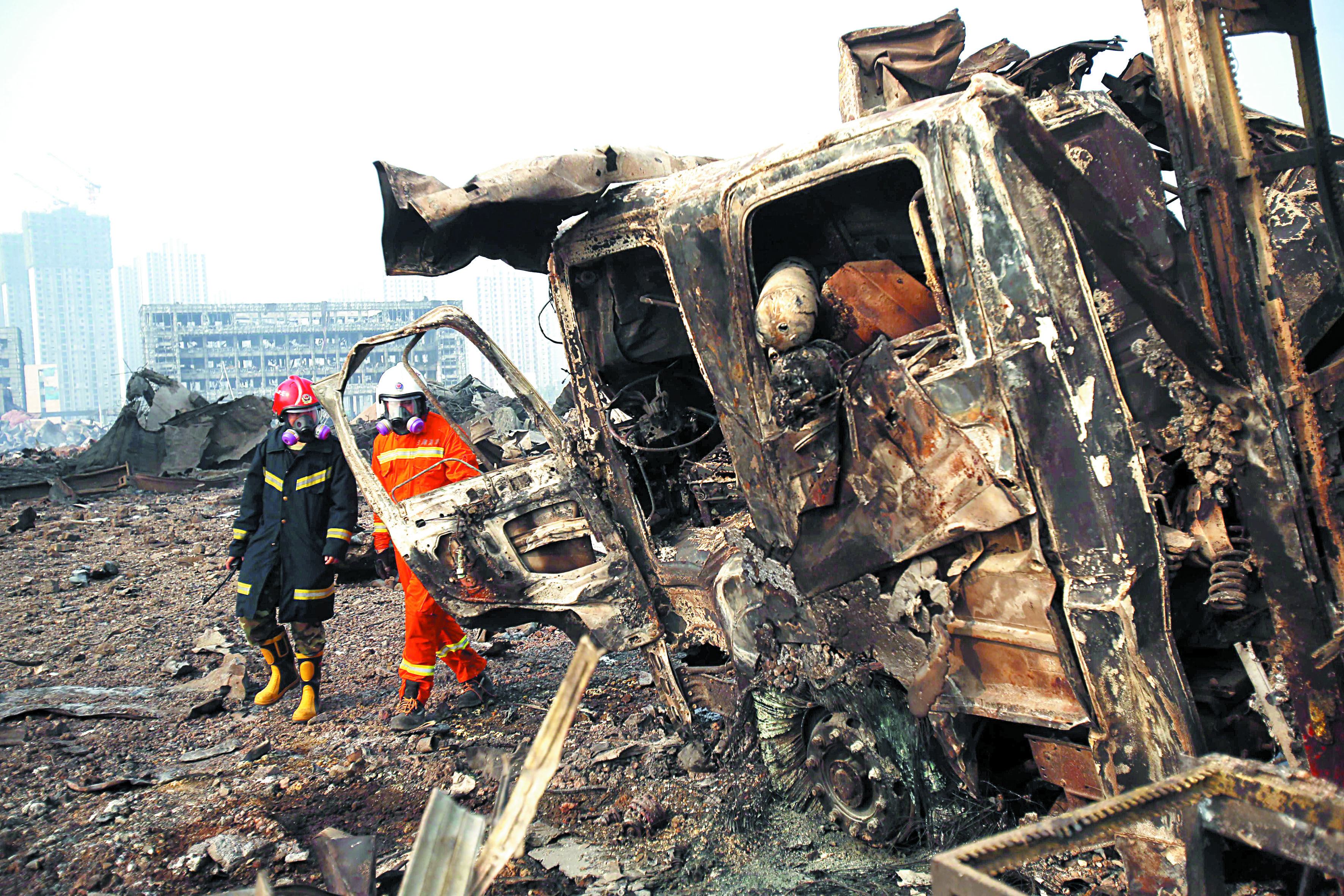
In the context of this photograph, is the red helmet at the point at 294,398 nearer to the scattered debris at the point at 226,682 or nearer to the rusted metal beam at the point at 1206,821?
the scattered debris at the point at 226,682

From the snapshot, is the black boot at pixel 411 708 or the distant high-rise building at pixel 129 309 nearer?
the black boot at pixel 411 708

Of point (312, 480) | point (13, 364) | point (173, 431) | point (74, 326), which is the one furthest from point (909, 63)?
point (74, 326)

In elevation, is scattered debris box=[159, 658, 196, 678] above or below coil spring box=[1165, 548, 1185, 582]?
below

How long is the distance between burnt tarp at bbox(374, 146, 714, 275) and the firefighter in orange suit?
87cm

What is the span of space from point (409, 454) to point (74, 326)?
77.5 metres

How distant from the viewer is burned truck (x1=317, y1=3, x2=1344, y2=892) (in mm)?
2291

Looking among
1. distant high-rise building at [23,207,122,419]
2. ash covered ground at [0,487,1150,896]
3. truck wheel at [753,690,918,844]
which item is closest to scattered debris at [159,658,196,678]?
ash covered ground at [0,487,1150,896]

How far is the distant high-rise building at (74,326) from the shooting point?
211 ft

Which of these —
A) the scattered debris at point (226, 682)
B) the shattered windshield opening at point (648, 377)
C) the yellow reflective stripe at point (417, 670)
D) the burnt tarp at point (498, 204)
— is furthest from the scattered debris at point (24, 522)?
the shattered windshield opening at point (648, 377)

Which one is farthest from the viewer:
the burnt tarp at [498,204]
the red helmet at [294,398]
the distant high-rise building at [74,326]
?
the distant high-rise building at [74,326]

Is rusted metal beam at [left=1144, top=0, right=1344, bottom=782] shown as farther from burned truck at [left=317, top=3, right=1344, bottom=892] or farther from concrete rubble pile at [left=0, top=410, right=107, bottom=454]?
concrete rubble pile at [left=0, top=410, right=107, bottom=454]

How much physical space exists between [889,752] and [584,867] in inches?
45.3

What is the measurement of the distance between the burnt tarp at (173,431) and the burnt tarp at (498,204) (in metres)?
11.1

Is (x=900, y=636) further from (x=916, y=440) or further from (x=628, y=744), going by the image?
(x=628, y=744)
